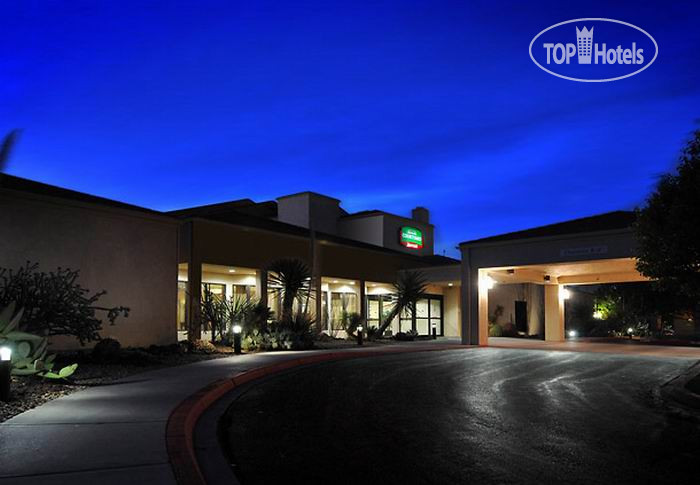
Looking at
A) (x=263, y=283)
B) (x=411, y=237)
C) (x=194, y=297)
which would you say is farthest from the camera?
(x=411, y=237)

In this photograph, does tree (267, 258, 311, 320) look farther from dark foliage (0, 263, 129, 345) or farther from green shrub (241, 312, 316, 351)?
dark foliage (0, 263, 129, 345)

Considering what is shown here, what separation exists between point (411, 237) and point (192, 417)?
1526 inches

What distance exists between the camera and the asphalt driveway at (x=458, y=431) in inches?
235

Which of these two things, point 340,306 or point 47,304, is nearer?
point 47,304

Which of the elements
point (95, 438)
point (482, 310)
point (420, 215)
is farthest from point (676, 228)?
point (420, 215)

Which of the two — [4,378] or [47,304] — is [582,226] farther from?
[4,378]

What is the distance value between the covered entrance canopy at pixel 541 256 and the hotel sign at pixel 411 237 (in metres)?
14.1

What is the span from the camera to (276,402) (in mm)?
10195

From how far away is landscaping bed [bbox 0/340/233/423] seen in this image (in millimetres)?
8945

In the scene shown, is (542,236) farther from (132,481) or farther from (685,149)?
(132,481)

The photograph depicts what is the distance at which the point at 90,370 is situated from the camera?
12930mm

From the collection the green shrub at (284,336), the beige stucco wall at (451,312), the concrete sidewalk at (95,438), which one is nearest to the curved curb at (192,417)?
the concrete sidewalk at (95,438)

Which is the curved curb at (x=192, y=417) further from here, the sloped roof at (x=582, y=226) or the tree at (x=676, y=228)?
the sloped roof at (x=582, y=226)

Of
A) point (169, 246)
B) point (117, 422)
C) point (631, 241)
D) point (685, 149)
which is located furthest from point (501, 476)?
point (631, 241)
